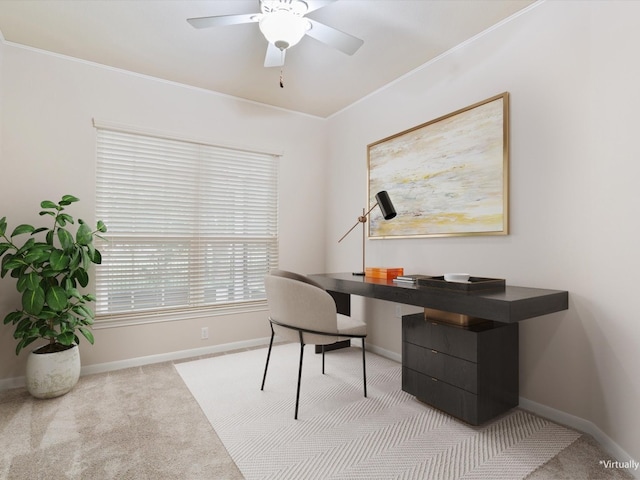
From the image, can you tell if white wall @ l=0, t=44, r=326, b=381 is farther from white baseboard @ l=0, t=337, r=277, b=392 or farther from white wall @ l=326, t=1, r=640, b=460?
white wall @ l=326, t=1, r=640, b=460

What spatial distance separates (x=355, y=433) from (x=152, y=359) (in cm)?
209

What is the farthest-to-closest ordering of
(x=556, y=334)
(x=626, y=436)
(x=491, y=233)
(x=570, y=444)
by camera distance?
(x=491, y=233) < (x=556, y=334) < (x=570, y=444) < (x=626, y=436)

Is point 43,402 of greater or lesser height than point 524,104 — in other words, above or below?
below

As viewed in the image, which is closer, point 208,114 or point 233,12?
point 233,12

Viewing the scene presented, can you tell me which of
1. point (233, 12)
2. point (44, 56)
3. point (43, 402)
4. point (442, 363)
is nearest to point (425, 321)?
point (442, 363)

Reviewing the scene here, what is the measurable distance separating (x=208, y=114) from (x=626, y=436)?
3.82 metres

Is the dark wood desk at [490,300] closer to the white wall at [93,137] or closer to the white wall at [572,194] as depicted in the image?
the white wall at [572,194]

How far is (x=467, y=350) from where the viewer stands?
1.99 meters

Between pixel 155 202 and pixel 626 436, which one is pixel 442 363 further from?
pixel 155 202

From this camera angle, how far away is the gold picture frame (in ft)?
7.75

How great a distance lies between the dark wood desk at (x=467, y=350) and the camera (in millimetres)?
1806

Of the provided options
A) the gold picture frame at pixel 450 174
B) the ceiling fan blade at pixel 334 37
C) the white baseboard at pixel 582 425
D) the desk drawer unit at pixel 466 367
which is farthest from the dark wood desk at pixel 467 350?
the ceiling fan blade at pixel 334 37

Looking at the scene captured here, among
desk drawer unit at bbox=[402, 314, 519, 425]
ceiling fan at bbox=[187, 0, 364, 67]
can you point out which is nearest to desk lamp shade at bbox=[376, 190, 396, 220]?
desk drawer unit at bbox=[402, 314, 519, 425]

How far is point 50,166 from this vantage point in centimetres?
276
